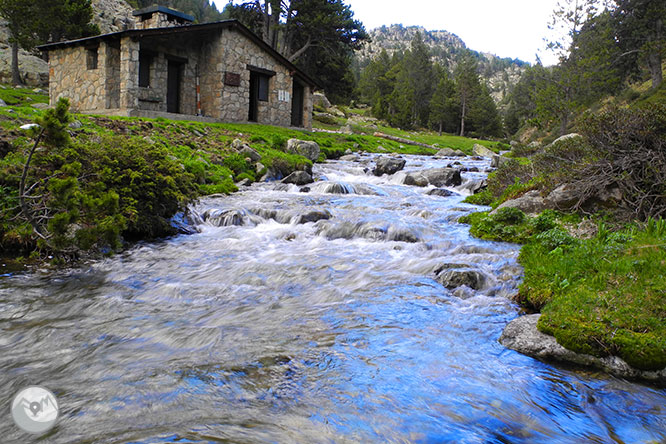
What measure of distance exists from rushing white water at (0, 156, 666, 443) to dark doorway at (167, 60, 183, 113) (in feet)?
63.9

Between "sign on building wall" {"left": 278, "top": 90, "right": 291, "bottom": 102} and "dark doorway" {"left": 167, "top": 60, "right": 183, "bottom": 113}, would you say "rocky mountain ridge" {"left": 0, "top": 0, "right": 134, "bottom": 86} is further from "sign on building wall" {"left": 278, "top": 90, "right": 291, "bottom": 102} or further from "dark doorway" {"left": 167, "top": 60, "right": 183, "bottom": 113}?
"sign on building wall" {"left": 278, "top": 90, "right": 291, "bottom": 102}

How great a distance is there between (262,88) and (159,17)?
6905 mm

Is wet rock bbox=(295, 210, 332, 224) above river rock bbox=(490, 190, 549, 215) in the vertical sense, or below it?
below

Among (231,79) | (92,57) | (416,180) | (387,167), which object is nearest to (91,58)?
(92,57)

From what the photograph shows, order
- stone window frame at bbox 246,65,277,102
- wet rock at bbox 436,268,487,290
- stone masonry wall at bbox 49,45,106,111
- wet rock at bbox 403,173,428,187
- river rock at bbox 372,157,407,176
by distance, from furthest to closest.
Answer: stone window frame at bbox 246,65,277,102 → stone masonry wall at bbox 49,45,106,111 → river rock at bbox 372,157,407,176 → wet rock at bbox 403,173,428,187 → wet rock at bbox 436,268,487,290

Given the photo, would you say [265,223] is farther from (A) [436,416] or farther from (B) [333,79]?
(B) [333,79]

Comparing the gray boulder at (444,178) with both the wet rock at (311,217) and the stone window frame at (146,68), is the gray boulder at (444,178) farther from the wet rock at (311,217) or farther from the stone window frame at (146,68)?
the stone window frame at (146,68)

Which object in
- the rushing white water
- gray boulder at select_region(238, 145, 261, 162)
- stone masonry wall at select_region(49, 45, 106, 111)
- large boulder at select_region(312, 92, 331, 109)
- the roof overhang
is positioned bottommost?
the rushing white water

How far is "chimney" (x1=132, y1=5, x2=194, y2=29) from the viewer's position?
2512cm

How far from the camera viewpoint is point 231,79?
25.1 m

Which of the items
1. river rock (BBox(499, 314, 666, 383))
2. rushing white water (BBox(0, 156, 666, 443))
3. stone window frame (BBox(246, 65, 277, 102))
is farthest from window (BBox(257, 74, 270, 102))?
river rock (BBox(499, 314, 666, 383))

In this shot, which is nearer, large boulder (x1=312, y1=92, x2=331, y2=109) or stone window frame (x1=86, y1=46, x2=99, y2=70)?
stone window frame (x1=86, y1=46, x2=99, y2=70)

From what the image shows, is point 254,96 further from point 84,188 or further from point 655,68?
point 655,68

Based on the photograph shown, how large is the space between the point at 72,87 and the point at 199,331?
24.0m
